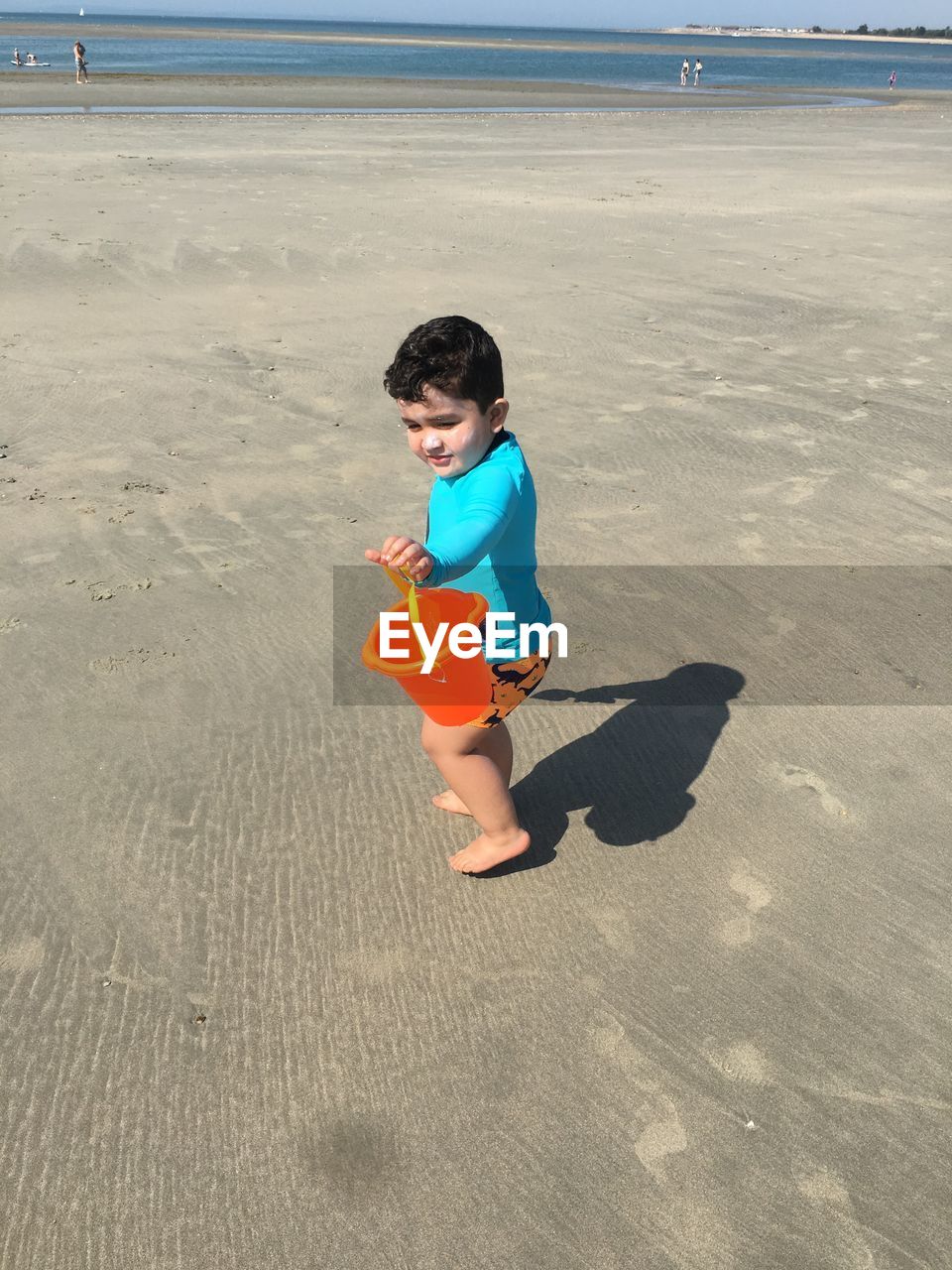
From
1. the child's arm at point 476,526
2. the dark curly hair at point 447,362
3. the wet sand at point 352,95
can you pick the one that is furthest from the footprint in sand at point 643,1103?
the wet sand at point 352,95

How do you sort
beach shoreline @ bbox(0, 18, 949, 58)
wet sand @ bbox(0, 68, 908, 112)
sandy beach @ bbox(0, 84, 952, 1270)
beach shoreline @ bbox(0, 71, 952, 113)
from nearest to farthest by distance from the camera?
sandy beach @ bbox(0, 84, 952, 1270) → wet sand @ bbox(0, 68, 908, 112) → beach shoreline @ bbox(0, 71, 952, 113) → beach shoreline @ bbox(0, 18, 949, 58)

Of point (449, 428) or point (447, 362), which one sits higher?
point (447, 362)

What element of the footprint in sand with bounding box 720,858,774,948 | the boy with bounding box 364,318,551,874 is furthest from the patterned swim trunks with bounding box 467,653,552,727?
the footprint in sand with bounding box 720,858,774,948

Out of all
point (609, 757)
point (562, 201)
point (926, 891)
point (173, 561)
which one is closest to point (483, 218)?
point (562, 201)

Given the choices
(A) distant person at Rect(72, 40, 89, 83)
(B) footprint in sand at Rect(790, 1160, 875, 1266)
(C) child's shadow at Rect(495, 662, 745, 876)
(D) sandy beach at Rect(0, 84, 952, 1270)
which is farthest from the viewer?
(A) distant person at Rect(72, 40, 89, 83)

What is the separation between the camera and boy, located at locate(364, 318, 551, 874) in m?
2.15

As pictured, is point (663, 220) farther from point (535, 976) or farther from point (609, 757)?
point (535, 976)

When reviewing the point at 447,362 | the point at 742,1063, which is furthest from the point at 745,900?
the point at 447,362

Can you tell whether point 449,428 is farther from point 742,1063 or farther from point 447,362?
point 742,1063

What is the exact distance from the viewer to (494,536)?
7.09 feet

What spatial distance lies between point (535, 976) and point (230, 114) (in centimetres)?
2357

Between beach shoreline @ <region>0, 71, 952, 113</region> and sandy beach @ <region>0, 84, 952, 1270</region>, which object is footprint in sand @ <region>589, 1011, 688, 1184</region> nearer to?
sandy beach @ <region>0, 84, 952, 1270</region>

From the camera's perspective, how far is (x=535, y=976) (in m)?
2.34

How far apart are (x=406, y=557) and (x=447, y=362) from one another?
19.3 inches
